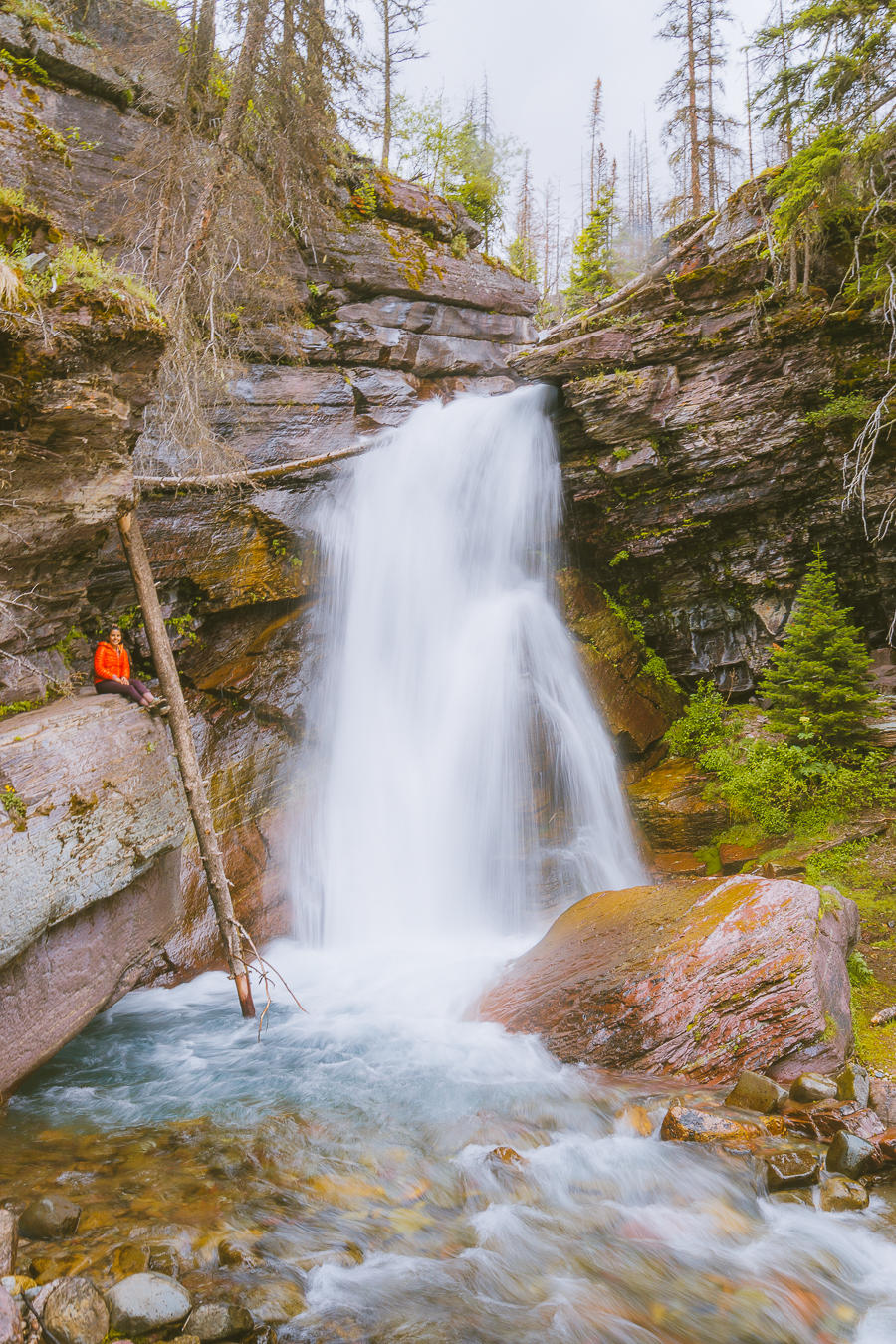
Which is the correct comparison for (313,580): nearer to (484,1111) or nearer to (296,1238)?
(484,1111)

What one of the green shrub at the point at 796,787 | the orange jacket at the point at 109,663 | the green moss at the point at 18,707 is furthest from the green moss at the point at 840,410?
the green moss at the point at 18,707

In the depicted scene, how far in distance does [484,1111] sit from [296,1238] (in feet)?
6.21

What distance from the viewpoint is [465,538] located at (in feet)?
40.7

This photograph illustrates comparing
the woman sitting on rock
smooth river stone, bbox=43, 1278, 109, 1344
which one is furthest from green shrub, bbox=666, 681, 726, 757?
smooth river stone, bbox=43, 1278, 109, 1344

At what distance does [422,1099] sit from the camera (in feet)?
18.0

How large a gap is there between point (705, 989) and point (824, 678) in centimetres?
544

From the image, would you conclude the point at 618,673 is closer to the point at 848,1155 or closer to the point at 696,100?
the point at 848,1155

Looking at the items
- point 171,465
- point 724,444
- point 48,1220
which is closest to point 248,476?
point 171,465

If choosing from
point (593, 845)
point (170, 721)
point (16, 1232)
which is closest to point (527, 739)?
point (593, 845)

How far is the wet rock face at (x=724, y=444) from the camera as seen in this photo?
9750mm

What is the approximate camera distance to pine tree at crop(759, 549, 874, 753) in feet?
29.1

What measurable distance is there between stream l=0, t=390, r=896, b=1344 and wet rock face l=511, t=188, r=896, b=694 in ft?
5.77

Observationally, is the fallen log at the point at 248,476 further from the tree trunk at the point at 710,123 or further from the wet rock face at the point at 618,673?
the tree trunk at the point at 710,123

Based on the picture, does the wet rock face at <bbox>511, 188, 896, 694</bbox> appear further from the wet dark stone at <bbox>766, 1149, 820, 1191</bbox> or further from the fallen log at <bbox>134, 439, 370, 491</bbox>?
the wet dark stone at <bbox>766, 1149, 820, 1191</bbox>
